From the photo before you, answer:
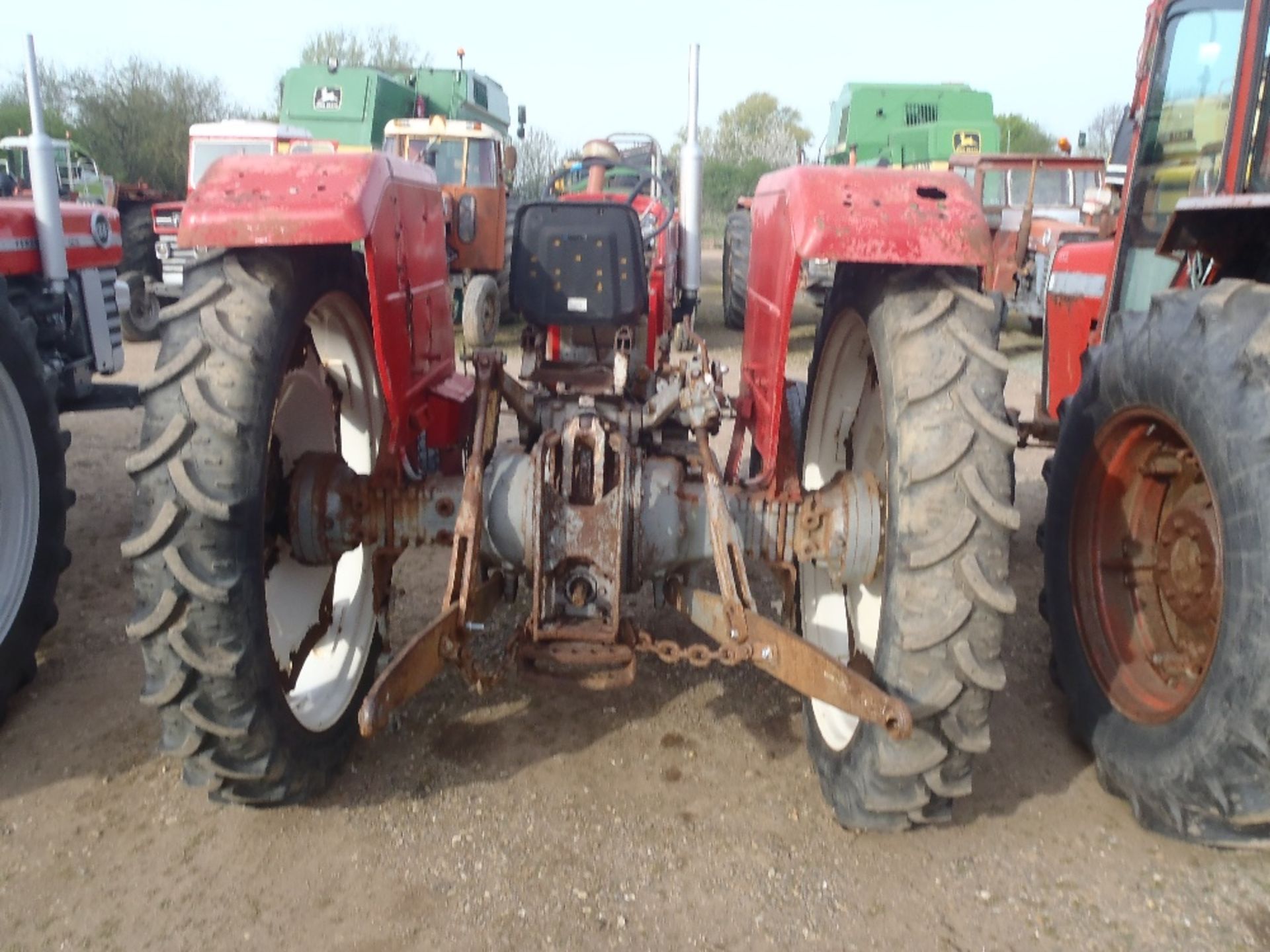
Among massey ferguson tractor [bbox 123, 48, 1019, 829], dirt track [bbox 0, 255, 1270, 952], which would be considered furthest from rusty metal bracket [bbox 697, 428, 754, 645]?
dirt track [bbox 0, 255, 1270, 952]

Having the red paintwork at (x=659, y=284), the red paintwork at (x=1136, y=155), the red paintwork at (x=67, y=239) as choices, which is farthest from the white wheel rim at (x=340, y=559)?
the red paintwork at (x=1136, y=155)

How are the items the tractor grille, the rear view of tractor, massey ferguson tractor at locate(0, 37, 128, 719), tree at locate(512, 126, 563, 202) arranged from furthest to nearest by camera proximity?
tree at locate(512, 126, 563, 202)
the tractor grille
the rear view of tractor
massey ferguson tractor at locate(0, 37, 128, 719)

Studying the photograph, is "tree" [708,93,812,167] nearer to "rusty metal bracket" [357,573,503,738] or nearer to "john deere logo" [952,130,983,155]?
"john deere logo" [952,130,983,155]

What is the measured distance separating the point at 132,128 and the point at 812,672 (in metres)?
29.6

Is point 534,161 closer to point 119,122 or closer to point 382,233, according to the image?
point 119,122

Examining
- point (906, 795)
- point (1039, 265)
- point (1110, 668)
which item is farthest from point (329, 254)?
point (1039, 265)

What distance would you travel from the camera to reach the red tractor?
214 centimetres

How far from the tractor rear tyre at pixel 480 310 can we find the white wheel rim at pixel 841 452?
6451mm

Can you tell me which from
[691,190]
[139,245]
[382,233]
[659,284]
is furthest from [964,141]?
[382,233]

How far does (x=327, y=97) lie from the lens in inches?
521

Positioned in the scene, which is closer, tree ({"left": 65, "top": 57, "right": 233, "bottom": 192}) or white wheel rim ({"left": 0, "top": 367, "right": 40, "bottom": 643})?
white wheel rim ({"left": 0, "top": 367, "right": 40, "bottom": 643})

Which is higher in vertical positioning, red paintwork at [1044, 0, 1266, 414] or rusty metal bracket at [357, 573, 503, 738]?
red paintwork at [1044, 0, 1266, 414]

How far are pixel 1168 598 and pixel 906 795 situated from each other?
3.40 ft

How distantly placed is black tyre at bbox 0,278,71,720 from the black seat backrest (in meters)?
1.85
